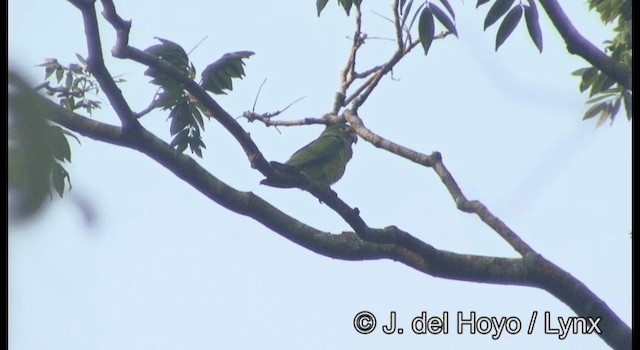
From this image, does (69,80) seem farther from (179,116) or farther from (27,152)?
(27,152)

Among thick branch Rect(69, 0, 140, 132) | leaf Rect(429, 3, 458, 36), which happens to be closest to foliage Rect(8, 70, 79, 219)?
thick branch Rect(69, 0, 140, 132)

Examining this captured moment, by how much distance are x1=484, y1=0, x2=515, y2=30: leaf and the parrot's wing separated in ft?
10.2

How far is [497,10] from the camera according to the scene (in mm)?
2594

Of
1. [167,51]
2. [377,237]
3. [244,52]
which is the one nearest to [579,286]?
[377,237]

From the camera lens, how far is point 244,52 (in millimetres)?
2873

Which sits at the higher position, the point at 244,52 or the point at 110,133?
the point at 244,52

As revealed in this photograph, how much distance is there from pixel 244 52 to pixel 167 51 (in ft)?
0.95

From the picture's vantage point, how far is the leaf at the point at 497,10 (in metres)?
2.59

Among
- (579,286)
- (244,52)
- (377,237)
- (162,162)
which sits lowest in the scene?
(579,286)

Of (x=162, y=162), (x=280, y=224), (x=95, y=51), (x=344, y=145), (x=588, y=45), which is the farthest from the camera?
(x=344, y=145)

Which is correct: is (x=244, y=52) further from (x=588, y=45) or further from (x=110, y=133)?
(x=588, y=45)

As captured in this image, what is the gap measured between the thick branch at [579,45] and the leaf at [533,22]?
0.28 feet

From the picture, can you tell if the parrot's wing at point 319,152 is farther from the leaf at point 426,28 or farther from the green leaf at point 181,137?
the leaf at point 426,28
